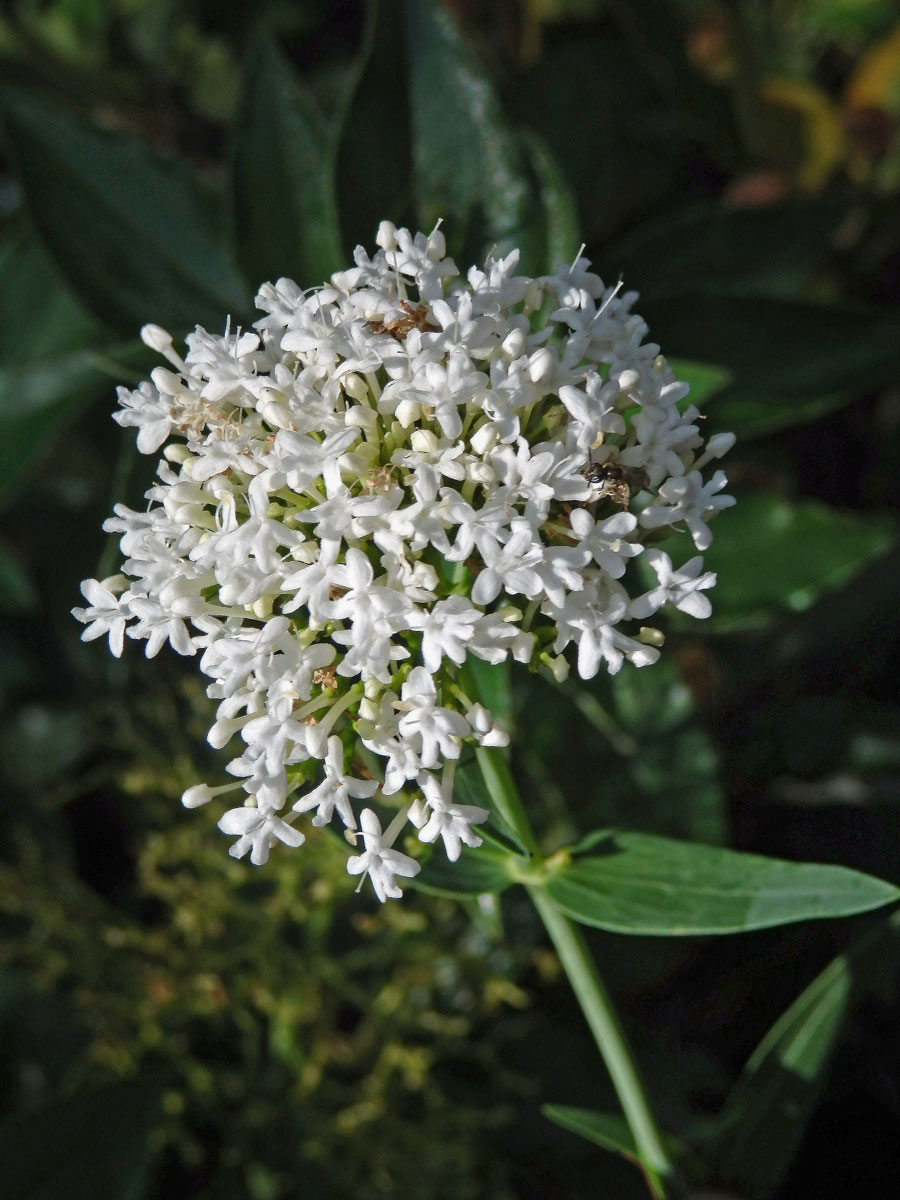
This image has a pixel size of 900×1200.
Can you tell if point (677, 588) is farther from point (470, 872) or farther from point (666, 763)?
point (666, 763)

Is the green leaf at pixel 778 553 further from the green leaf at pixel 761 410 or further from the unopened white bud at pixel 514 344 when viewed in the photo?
the unopened white bud at pixel 514 344

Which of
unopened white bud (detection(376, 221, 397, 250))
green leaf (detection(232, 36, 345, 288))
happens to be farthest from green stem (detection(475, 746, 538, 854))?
green leaf (detection(232, 36, 345, 288))

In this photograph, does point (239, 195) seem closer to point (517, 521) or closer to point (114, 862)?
point (517, 521)

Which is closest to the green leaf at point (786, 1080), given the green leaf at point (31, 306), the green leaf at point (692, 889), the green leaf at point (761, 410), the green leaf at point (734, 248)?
the green leaf at point (692, 889)

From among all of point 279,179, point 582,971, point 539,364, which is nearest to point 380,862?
point 582,971

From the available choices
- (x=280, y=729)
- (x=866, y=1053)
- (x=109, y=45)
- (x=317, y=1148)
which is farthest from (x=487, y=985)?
(x=109, y=45)

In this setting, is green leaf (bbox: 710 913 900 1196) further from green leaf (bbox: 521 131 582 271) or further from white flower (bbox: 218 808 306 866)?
green leaf (bbox: 521 131 582 271)
